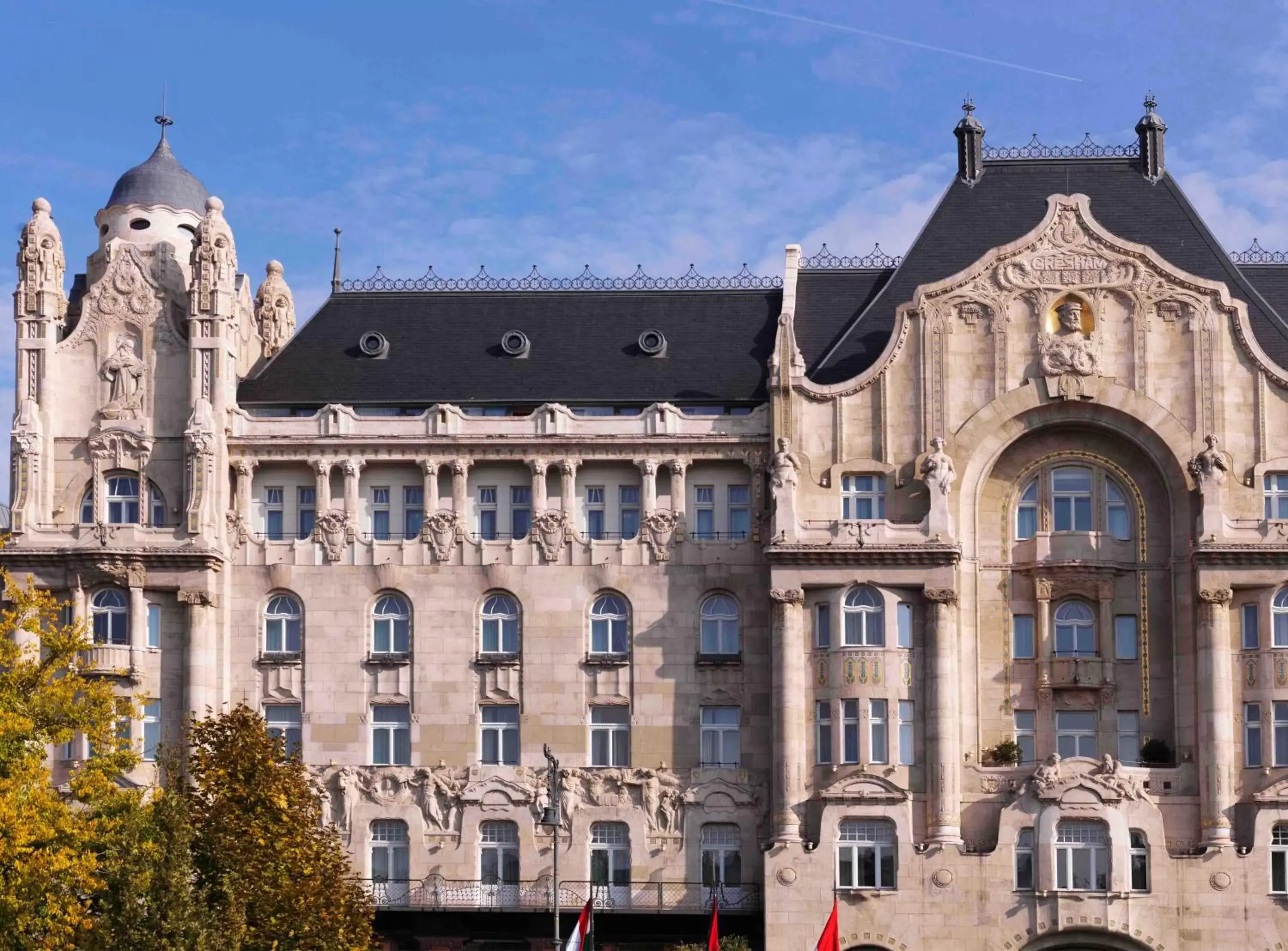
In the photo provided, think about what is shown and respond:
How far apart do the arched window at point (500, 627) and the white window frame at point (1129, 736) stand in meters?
21.0

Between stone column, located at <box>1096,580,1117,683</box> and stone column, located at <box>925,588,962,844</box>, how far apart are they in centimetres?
530

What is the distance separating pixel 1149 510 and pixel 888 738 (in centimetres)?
1240

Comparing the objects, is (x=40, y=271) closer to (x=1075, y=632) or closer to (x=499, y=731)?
(x=499, y=731)

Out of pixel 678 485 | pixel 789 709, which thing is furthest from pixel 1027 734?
pixel 678 485

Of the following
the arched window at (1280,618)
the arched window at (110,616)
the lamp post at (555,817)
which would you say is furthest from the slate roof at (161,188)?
the arched window at (1280,618)

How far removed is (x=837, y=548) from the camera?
92625 millimetres

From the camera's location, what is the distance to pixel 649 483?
95625 millimetres

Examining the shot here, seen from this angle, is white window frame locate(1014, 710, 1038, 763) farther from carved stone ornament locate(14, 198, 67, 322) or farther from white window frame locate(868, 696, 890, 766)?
carved stone ornament locate(14, 198, 67, 322)

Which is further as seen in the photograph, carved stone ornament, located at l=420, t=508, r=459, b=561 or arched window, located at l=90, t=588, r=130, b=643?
carved stone ornament, located at l=420, t=508, r=459, b=561

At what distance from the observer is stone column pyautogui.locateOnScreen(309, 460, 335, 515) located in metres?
96.4

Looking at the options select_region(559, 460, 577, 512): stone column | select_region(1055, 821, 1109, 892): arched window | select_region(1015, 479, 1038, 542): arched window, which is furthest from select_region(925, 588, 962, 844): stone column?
select_region(559, 460, 577, 512): stone column

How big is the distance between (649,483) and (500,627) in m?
7.26

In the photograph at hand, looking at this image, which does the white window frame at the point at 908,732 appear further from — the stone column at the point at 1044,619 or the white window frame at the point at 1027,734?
the stone column at the point at 1044,619

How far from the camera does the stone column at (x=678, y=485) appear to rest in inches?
3765
